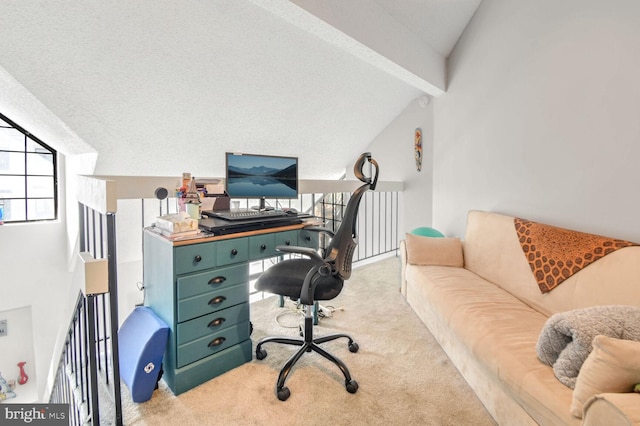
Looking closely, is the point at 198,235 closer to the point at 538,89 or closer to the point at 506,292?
the point at 506,292

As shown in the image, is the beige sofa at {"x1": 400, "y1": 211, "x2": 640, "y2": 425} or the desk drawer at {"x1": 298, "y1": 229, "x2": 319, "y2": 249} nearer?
the beige sofa at {"x1": 400, "y1": 211, "x2": 640, "y2": 425}

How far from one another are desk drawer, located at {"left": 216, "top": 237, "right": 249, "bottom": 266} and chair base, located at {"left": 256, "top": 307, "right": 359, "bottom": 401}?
51 cm

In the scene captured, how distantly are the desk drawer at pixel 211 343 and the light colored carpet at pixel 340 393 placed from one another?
16 centimetres

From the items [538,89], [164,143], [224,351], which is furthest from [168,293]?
[538,89]

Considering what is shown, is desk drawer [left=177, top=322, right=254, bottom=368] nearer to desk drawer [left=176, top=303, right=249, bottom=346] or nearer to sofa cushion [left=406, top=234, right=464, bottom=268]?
desk drawer [left=176, top=303, right=249, bottom=346]

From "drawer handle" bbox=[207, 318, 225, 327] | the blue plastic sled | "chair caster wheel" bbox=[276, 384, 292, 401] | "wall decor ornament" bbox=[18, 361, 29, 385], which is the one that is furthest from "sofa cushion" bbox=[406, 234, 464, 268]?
"wall decor ornament" bbox=[18, 361, 29, 385]

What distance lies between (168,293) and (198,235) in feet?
1.11

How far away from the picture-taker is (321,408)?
1.58 metres

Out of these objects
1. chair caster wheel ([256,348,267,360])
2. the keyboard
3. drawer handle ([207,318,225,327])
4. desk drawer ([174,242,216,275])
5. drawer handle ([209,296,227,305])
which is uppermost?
the keyboard

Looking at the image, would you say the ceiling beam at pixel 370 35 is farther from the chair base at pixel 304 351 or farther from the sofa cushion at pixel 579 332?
the sofa cushion at pixel 579 332

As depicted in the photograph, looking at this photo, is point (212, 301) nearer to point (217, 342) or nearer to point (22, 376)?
point (217, 342)

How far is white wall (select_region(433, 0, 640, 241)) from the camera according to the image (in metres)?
1.79

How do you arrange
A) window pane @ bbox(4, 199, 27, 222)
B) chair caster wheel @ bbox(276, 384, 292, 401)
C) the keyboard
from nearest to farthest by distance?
1. chair caster wheel @ bbox(276, 384, 292, 401)
2. the keyboard
3. window pane @ bbox(4, 199, 27, 222)

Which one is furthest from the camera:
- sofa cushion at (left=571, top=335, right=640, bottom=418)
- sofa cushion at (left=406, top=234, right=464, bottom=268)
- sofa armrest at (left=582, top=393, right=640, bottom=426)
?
sofa cushion at (left=406, top=234, right=464, bottom=268)
